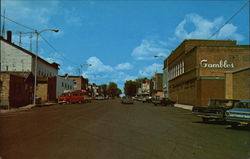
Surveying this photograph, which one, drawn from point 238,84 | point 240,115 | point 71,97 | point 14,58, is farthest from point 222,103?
point 14,58

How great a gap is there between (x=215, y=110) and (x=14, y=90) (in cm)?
2562

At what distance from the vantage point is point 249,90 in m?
24.8

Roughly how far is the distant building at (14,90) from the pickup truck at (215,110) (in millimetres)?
22511

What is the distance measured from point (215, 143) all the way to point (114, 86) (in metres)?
162

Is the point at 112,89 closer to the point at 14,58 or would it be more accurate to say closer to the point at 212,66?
the point at 14,58

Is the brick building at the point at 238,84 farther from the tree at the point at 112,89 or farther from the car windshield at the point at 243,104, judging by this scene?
the tree at the point at 112,89

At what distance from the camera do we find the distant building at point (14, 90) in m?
29.5

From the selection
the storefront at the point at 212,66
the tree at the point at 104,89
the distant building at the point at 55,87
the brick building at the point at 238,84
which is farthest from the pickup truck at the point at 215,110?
the tree at the point at 104,89

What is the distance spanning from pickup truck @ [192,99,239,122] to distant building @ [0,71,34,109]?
22511 mm

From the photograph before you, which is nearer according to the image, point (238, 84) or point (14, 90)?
point (238, 84)

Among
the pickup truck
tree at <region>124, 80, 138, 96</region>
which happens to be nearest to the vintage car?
the pickup truck

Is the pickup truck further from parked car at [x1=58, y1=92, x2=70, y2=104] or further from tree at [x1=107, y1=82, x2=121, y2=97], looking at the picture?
tree at [x1=107, y1=82, x2=121, y2=97]

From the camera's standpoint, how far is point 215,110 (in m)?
14.9

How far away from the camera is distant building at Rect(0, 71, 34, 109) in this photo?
96.9ft
